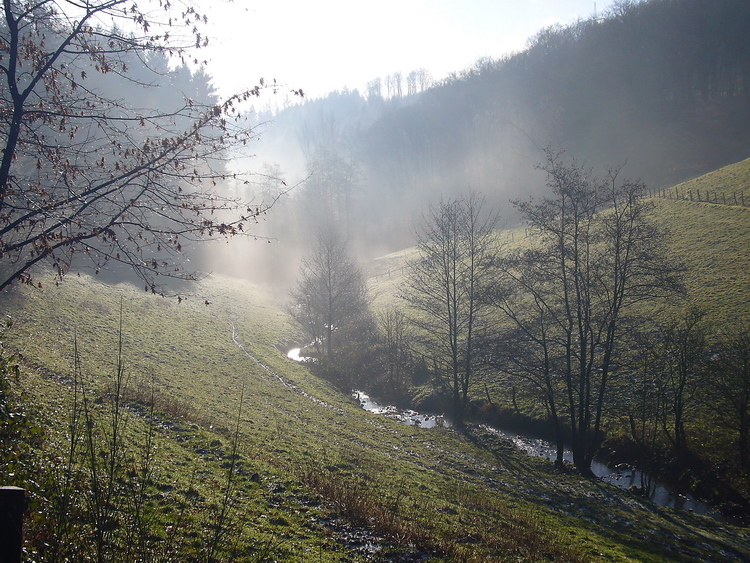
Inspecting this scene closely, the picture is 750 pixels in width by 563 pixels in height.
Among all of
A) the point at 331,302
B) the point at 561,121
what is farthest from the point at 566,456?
the point at 561,121

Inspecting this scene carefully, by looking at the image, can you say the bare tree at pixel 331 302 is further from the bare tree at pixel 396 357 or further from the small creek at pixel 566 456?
the small creek at pixel 566 456

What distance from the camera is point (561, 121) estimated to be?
90.2 m

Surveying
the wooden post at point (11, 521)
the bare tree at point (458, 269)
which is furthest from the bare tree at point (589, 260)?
the wooden post at point (11, 521)

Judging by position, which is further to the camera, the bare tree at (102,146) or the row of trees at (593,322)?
the row of trees at (593,322)

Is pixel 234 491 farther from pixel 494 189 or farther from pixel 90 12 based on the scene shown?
pixel 494 189

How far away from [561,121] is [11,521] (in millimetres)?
102986

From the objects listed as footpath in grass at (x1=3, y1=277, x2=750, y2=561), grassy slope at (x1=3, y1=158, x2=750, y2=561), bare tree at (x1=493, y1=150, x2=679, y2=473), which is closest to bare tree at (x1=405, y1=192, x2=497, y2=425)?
footpath in grass at (x1=3, y1=277, x2=750, y2=561)

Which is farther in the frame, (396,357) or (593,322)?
(396,357)

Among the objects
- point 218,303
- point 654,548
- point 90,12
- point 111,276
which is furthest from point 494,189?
point 90,12

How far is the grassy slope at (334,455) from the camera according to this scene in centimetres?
962

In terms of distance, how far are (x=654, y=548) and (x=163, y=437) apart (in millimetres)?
14088

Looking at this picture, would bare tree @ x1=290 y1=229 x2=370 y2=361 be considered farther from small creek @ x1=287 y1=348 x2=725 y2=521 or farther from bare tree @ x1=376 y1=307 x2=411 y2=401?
small creek @ x1=287 y1=348 x2=725 y2=521

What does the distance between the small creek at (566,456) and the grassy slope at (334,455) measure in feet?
5.10

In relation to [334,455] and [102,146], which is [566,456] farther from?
[102,146]
